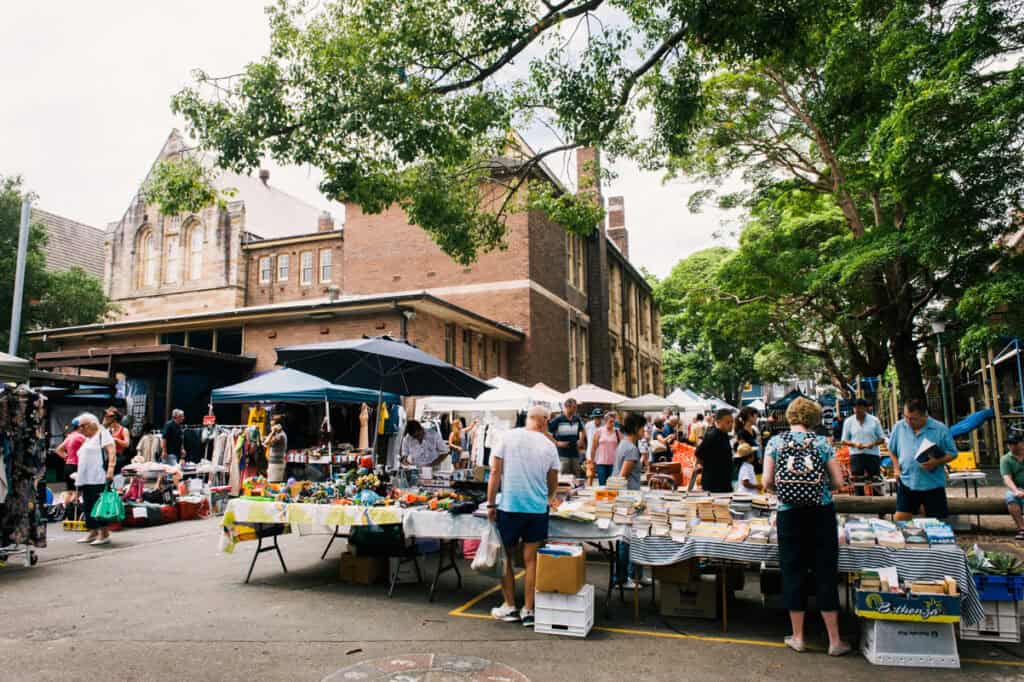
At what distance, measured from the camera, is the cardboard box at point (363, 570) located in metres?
7.76

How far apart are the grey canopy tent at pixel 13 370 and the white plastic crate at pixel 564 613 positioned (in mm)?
7302

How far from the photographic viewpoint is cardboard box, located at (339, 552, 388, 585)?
7.76 meters

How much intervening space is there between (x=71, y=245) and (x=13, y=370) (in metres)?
43.5

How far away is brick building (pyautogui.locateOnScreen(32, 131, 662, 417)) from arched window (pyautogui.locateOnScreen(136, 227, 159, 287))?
7cm

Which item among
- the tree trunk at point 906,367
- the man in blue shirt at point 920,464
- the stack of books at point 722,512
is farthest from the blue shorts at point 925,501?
the tree trunk at point 906,367

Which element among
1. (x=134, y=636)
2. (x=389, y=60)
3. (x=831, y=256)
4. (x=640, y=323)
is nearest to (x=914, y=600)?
(x=134, y=636)

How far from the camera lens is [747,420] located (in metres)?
11.6

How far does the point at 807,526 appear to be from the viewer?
541 cm

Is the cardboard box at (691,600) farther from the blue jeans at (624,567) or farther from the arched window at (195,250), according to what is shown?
the arched window at (195,250)

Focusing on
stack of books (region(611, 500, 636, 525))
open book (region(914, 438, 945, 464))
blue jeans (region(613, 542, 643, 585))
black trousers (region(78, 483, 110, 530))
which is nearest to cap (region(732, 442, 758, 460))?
open book (region(914, 438, 945, 464))

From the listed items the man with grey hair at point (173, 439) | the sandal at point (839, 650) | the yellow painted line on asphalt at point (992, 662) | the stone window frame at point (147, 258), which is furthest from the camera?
the stone window frame at point (147, 258)

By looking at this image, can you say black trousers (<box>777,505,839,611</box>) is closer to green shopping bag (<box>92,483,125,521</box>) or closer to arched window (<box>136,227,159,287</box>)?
green shopping bag (<box>92,483,125,521</box>)

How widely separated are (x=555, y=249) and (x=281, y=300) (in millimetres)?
14502

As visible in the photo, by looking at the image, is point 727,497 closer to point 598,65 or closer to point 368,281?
point 598,65
